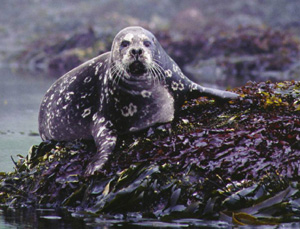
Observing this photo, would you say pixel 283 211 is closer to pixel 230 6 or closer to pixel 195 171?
pixel 195 171

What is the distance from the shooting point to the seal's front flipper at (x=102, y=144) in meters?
6.36

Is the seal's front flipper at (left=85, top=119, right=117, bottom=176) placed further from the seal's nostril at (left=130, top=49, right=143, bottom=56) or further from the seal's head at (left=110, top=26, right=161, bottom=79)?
the seal's nostril at (left=130, top=49, right=143, bottom=56)

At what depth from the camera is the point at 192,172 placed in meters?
5.97

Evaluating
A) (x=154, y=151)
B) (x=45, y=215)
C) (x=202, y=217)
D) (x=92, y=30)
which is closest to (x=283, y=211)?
(x=202, y=217)

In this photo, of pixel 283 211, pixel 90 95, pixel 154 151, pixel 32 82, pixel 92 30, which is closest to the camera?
pixel 283 211

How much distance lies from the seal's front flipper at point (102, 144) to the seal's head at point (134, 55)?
52 cm

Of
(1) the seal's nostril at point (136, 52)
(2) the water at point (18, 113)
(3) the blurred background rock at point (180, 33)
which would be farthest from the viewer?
(3) the blurred background rock at point (180, 33)

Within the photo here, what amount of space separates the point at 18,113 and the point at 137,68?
606cm

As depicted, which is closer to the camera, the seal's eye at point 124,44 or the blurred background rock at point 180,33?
the seal's eye at point 124,44

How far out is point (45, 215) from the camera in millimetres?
5984

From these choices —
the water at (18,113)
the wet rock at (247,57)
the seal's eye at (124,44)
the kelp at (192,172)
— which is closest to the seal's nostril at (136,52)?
the seal's eye at (124,44)

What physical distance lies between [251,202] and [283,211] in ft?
0.84

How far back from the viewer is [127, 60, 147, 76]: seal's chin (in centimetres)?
643

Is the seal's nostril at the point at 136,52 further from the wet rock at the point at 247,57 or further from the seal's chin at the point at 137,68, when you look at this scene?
the wet rock at the point at 247,57
